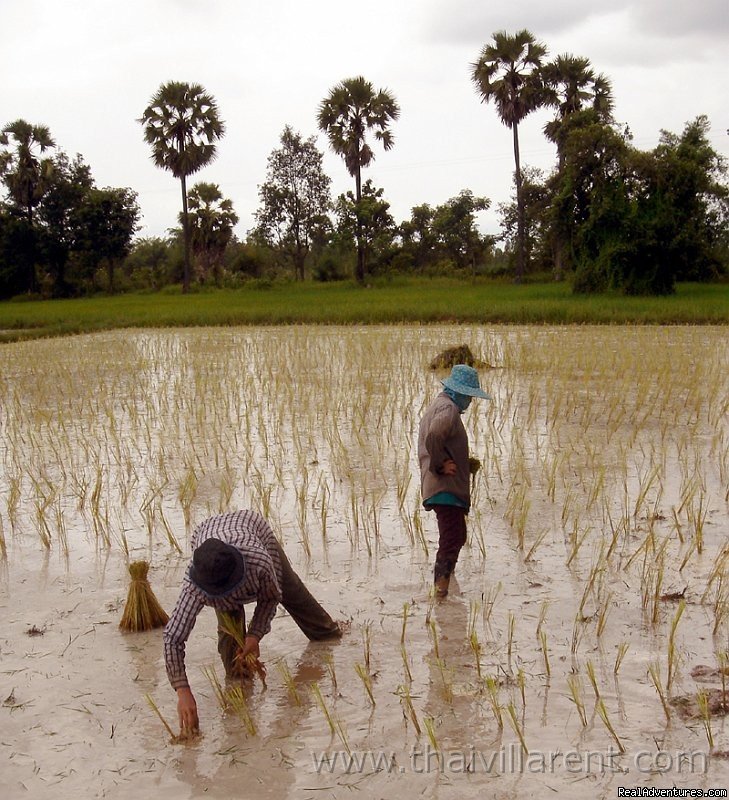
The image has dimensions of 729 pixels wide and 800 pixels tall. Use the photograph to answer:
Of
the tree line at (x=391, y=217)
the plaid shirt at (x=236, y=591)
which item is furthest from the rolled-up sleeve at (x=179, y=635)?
the tree line at (x=391, y=217)

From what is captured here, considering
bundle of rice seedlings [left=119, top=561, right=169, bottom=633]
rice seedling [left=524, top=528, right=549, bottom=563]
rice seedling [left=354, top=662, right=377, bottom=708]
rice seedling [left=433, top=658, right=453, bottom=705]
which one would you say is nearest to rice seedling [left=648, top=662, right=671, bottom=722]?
rice seedling [left=433, top=658, right=453, bottom=705]

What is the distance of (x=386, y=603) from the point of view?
159 inches

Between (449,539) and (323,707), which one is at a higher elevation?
(449,539)

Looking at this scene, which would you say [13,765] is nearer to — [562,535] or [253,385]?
[562,535]

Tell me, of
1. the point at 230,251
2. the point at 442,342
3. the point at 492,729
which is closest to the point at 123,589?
the point at 492,729

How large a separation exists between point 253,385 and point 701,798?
8.10 metres

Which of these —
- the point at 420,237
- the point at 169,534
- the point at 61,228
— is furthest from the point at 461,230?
the point at 169,534

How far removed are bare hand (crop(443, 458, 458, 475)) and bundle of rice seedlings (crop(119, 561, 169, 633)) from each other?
133cm

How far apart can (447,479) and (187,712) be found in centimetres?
160

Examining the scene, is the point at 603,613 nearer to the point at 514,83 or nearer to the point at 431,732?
the point at 431,732

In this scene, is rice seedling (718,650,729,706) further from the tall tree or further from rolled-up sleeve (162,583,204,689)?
the tall tree

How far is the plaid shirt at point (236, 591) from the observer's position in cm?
291

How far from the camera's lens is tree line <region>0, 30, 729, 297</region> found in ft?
77.0

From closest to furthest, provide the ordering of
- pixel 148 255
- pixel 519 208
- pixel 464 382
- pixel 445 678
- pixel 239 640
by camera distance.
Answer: pixel 239 640, pixel 445 678, pixel 464 382, pixel 519 208, pixel 148 255
